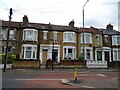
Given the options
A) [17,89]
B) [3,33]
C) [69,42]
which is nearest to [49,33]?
[69,42]

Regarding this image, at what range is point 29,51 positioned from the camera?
25.3m

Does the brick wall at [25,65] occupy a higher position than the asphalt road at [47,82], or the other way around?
the brick wall at [25,65]

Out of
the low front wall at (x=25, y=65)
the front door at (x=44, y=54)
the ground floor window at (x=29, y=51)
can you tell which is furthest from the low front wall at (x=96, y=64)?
the ground floor window at (x=29, y=51)

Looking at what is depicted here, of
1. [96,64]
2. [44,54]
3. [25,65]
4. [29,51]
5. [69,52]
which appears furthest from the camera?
[69,52]

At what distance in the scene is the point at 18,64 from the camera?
20.9 meters

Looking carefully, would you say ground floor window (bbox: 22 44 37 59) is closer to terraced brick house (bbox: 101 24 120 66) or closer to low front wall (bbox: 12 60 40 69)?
low front wall (bbox: 12 60 40 69)

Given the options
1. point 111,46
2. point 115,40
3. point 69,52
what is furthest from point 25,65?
point 115,40

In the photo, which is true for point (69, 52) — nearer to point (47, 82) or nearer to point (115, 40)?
point (115, 40)

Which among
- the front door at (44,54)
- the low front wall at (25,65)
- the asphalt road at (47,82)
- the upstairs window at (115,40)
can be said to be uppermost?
the upstairs window at (115,40)

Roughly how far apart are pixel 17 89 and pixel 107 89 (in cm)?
569

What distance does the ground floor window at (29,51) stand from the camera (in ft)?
81.5

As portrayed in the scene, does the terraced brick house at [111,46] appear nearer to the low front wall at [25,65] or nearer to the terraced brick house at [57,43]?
the terraced brick house at [57,43]

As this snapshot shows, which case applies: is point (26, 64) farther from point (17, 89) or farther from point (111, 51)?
point (111, 51)

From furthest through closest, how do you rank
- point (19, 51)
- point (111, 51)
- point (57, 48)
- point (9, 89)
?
point (111, 51)
point (57, 48)
point (19, 51)
point (9, 89)
